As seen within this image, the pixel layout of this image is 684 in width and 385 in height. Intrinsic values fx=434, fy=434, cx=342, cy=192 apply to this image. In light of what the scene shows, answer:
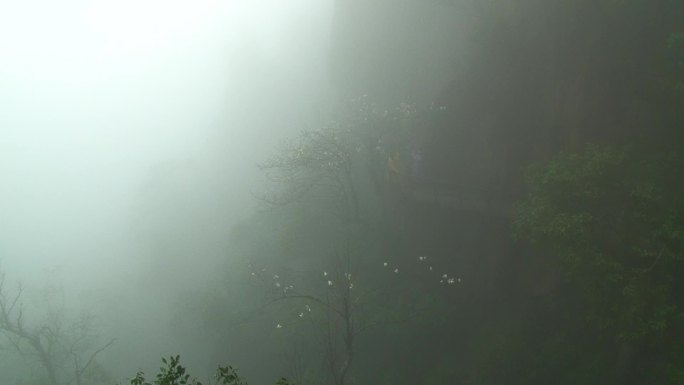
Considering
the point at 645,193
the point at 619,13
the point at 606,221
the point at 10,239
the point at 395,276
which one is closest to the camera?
the point at 645,193

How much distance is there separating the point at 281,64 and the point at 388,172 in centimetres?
2610

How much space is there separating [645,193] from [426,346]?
36.4 feet

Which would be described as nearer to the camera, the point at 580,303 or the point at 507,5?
the point at 580,303

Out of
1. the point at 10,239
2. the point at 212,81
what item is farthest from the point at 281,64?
the point at 10,239

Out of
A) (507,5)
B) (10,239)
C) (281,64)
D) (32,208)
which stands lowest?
(507,5)

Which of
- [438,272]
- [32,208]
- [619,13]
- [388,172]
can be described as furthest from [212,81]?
[619,13]

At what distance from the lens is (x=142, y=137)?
188 ft

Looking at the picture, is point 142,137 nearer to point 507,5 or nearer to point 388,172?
point 388,172

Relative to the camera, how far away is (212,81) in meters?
56.0

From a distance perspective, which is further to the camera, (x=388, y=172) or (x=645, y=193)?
(x=388, y=172)

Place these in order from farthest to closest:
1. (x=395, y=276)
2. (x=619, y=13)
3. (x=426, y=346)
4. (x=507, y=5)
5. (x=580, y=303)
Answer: (x=395, y=276) → (x=426, y=346) → (x=507, y=5) → (x=580, y=303) → (x=619, y=13)

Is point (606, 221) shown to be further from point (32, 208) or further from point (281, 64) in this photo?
point (32, 208)

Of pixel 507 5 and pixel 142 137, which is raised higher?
pixel 142 137

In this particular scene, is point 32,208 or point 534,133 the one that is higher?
point 32,208
